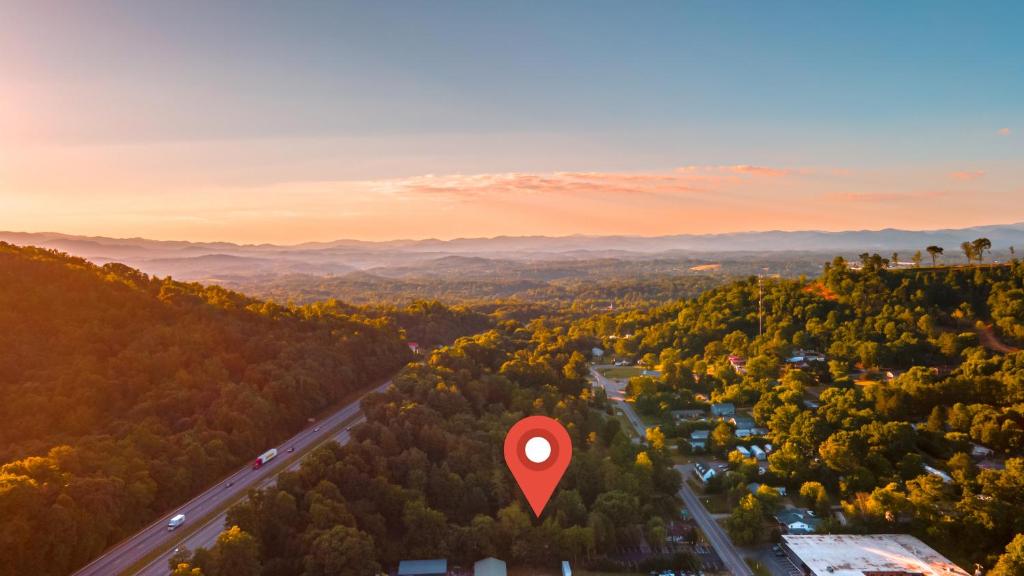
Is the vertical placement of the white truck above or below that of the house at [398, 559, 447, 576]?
above

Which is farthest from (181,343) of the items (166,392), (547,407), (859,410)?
(859,410)

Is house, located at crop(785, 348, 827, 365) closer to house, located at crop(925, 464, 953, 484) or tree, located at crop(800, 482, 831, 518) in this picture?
house, located at crop(925, 464, 953, 484)

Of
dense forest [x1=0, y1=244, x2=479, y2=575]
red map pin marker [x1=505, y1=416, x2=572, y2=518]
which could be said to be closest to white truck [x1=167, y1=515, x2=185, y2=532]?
dense forest [x1=0, y1=244, x2=479, y2=575]

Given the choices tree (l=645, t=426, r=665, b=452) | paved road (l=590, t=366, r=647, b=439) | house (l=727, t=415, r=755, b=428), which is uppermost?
tree (l=645, t=426, r=665, b=452)

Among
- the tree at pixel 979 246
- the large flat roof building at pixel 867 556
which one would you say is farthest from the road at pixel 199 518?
the tree at pixel 979 246

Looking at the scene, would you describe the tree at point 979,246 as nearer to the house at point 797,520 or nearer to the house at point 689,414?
the house at point 689,414

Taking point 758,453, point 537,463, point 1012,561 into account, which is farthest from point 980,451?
point 537,463

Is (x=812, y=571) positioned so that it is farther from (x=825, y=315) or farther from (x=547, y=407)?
(x=825, y=315)
